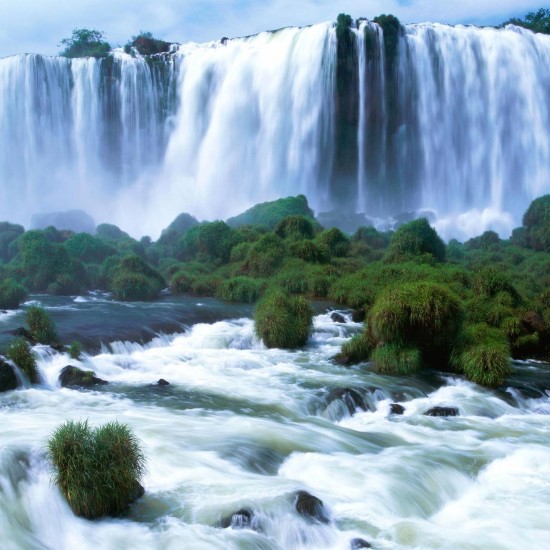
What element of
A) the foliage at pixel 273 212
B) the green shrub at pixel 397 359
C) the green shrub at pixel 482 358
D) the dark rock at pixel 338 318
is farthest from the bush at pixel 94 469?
the foliage at pixel 273 212

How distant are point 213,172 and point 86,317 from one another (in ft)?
96.5

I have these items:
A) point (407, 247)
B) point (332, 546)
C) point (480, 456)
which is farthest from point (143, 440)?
point (407, 247)

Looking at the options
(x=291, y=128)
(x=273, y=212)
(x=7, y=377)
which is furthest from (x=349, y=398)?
(x=291, y=128)

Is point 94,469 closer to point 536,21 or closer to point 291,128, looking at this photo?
point 291,128

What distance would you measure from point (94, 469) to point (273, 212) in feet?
88.9

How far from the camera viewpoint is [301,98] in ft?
142

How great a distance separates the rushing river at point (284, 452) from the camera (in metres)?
Result: 6.68

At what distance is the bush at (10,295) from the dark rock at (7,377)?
775cm

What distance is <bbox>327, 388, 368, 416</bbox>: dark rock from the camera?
37.0 feet

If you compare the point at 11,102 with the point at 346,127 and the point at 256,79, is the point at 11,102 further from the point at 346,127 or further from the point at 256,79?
the point at 346,127

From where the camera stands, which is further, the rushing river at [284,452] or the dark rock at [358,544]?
the rushing river at [284,452]

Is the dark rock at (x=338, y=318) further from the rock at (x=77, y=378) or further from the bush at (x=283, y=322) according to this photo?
the rock at (x=77, y=378)

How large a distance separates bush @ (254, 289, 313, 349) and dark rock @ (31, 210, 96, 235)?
26487 mm

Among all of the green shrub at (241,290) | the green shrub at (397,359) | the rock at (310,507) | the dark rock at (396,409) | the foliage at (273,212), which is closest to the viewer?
the rock at (310,507)
